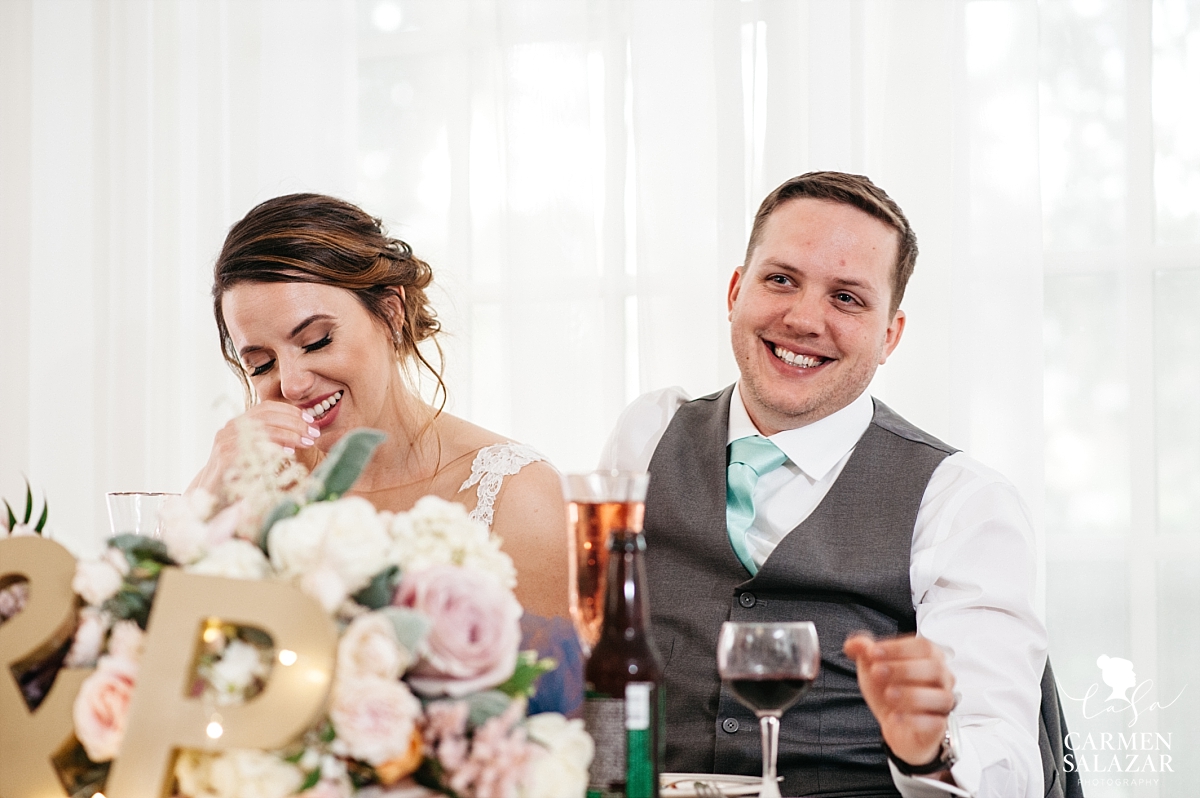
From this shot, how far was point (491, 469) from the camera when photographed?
1927 millimetres

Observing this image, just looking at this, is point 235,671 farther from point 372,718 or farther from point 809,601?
point 809,601

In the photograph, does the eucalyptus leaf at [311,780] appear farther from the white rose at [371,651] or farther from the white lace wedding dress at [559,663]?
the white lace wedding dress at [559,663]

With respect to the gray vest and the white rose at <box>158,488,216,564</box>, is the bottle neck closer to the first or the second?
the white rose at <box>158,488,216,564</box>

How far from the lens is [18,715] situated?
35.0 inches

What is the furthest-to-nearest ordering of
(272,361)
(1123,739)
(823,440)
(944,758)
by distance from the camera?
(1123,739), (272,361), (823,440), (944,758)

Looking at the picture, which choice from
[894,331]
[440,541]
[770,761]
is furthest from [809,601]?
[440,541]

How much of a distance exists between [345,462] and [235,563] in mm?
124

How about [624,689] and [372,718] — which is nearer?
[372,718]

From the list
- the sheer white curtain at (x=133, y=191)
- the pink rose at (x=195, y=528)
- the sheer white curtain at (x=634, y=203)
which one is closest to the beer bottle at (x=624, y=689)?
the pink rose at (x=195, y=528)

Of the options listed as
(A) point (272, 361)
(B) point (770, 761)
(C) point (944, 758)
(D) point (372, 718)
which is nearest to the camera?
(D) point (372, 718)

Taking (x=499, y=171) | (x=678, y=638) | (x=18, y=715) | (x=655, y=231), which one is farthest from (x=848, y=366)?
(x=18, y=715)

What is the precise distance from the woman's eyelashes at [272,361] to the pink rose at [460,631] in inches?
42.0

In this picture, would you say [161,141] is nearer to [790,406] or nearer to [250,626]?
[790,406]

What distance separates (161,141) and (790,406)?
6.19 ft
